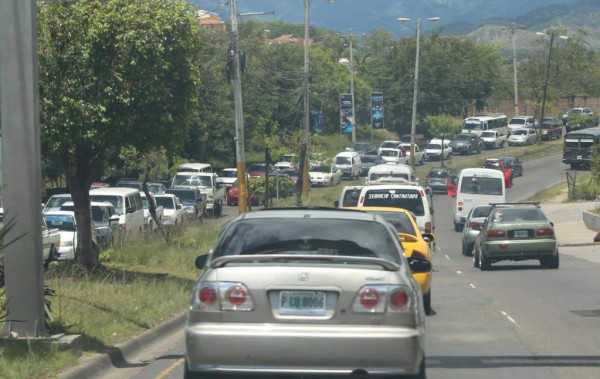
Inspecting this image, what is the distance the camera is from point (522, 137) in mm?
92688

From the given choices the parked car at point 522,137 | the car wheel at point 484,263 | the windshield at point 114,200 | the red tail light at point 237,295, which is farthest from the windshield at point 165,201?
the parked car at point 522,137

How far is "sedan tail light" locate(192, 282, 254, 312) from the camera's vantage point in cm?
822

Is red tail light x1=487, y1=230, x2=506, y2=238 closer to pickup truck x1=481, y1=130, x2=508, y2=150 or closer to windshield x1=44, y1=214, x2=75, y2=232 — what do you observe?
windshield x1=44, y1=214, x2=75, y2=232

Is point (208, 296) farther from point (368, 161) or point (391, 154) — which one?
point (391, 154)

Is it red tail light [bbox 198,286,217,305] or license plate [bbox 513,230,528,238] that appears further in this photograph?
license plate [bbox 513,230,528,238]

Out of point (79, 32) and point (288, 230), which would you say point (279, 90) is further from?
point (288, 230)

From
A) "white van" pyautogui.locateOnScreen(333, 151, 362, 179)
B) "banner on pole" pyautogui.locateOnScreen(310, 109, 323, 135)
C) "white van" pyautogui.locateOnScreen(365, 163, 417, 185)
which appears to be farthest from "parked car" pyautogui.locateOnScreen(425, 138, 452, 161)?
"white van" pyautogui.locateOnScreen(365, 163, 417, 185)

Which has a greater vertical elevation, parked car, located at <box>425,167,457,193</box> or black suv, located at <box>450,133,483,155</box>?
black suv, located at <box>450,133,483,155</box>

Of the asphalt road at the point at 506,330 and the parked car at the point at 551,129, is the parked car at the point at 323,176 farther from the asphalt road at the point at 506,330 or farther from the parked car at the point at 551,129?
the asphalt road at the point at 506,330

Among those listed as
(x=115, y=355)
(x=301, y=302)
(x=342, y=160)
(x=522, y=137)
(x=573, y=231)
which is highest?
(x=301, y=302)

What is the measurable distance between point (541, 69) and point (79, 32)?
96684mm

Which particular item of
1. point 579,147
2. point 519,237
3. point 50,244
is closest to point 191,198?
point 519,237

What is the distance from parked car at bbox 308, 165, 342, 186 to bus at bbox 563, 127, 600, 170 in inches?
659

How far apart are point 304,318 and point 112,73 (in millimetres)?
10643
